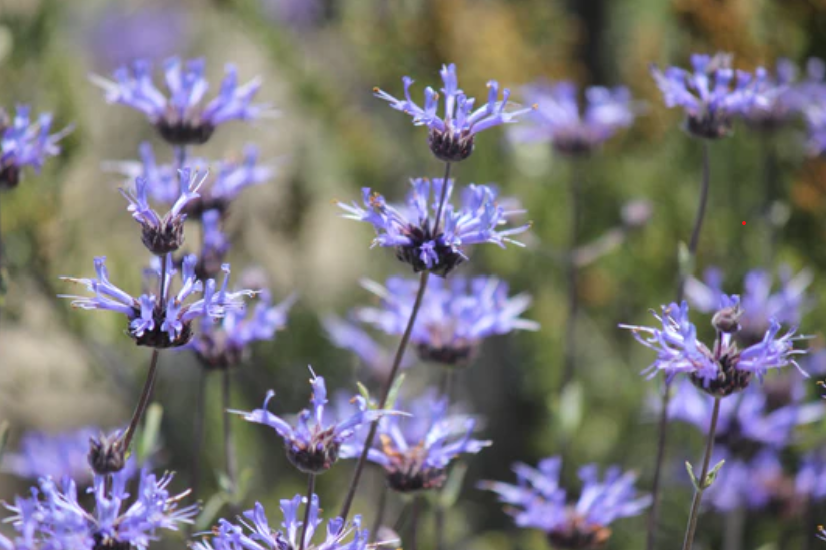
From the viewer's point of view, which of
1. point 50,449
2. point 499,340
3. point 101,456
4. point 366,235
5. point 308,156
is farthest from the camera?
point 308,156

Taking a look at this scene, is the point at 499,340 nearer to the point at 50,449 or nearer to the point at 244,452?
the point at 244,452

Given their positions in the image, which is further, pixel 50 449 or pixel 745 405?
pixel 50 449

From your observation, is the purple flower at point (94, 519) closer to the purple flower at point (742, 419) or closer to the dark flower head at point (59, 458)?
the dark flower head at point (59, 458)

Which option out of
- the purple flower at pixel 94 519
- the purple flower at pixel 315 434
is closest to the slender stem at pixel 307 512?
the purple flower at pixel 315 434

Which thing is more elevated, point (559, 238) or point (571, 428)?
point (559, 238)

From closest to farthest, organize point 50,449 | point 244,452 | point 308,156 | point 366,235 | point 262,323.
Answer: point 262,323, point 50,449, point 244,452, point 366,235, point 308,156

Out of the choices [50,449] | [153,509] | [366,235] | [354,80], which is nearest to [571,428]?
[153,509]

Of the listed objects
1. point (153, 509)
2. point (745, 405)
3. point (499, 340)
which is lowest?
point (153, 509)
